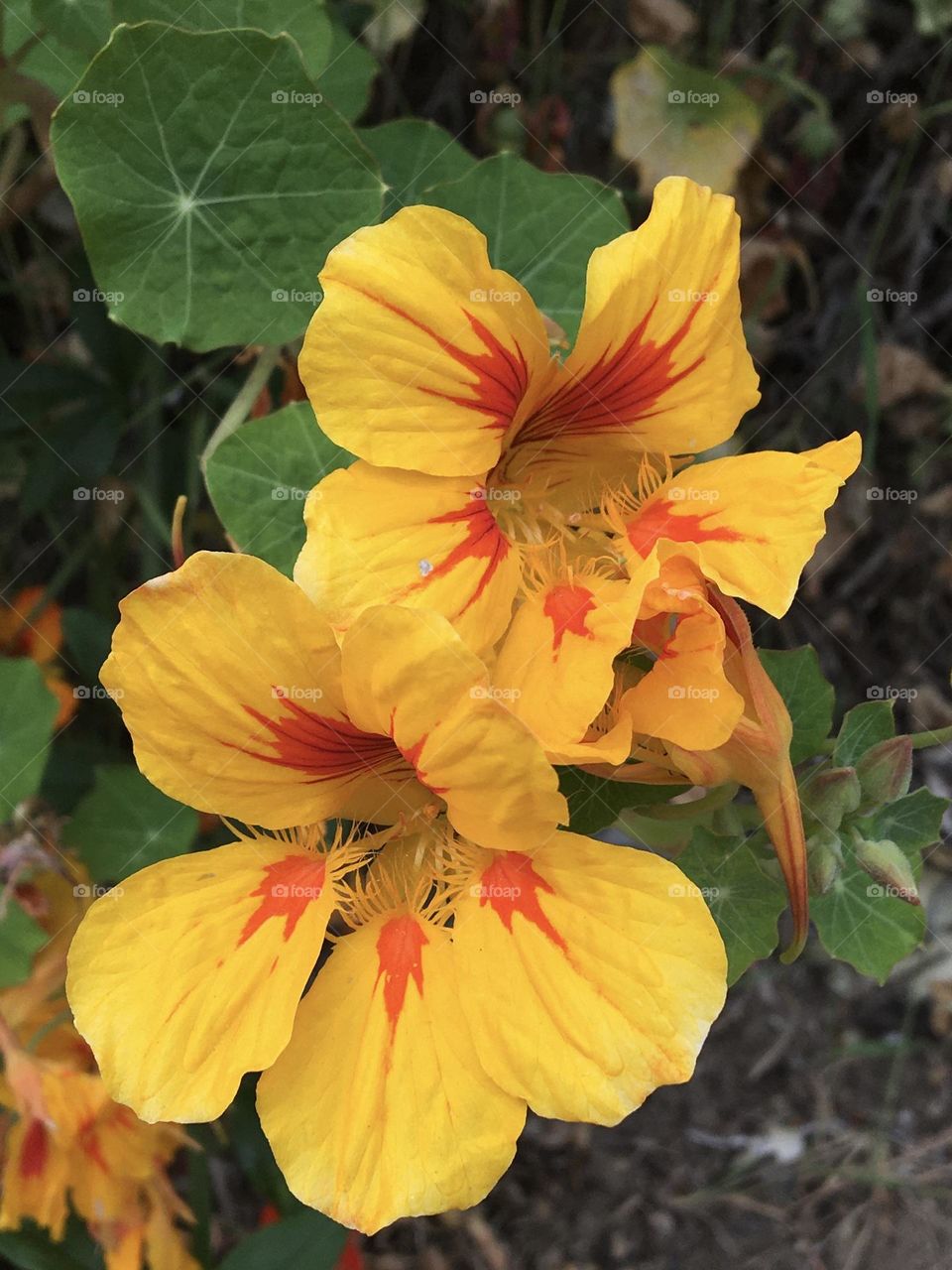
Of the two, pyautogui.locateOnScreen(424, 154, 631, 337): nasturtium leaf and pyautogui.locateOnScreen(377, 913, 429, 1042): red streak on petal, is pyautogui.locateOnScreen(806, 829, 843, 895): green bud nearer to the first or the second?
pyautogui.locateOnScreen(377, 913, 429, 1042): red streak on petal

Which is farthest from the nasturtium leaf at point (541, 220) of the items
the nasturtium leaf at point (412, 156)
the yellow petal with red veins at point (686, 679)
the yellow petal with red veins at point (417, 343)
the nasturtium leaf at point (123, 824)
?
the nasturtium leaf at point (123, 824)

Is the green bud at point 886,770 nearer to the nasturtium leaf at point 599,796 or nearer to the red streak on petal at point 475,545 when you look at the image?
the nasturtium leaf at point 599,796

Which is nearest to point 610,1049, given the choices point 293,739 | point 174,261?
point 293,739

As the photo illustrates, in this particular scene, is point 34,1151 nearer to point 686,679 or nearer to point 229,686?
point 229,686

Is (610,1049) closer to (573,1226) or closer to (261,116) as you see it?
(261,116)

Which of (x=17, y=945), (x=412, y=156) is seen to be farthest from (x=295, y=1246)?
(x=412, y=156)

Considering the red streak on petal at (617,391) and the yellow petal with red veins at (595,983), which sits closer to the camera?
the yellow petal with red veins at (595,983)
